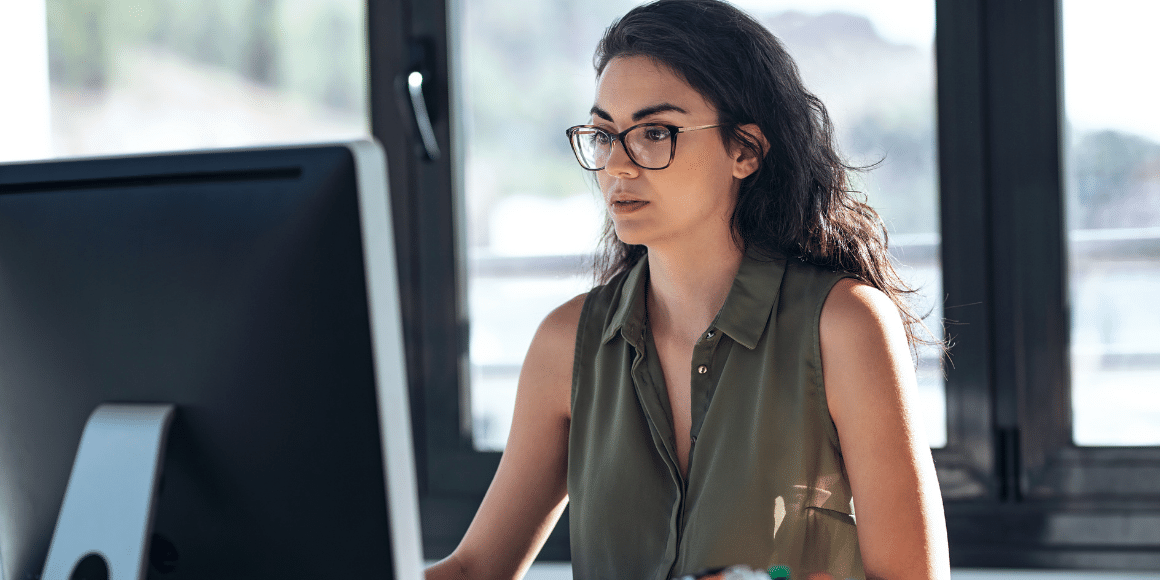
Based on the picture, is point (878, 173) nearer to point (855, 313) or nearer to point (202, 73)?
point (855, 313)

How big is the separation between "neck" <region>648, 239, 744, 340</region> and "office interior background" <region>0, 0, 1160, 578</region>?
0.97 ft

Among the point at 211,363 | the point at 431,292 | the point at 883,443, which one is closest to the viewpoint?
the point at 211,363

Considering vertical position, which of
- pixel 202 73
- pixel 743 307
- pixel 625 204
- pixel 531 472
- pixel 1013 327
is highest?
pixel 202 73

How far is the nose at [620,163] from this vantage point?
119 centimetres

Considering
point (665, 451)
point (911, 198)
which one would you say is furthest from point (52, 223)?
point (911, 198)

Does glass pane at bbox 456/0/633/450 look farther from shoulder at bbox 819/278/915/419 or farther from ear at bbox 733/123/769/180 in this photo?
shoulder at bbox 819/278/915/419

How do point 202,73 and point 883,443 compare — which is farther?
point 202,73

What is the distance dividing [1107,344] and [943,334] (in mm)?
291

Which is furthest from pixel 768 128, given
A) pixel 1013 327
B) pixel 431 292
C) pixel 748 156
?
pixel 431 292

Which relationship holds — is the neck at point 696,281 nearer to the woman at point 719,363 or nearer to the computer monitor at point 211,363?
the woman at point 719,363

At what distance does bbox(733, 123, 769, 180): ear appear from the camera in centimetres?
123

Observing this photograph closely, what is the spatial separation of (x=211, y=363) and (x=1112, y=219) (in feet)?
5.11

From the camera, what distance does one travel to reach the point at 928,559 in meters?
1.03

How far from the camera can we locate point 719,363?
121 cm
